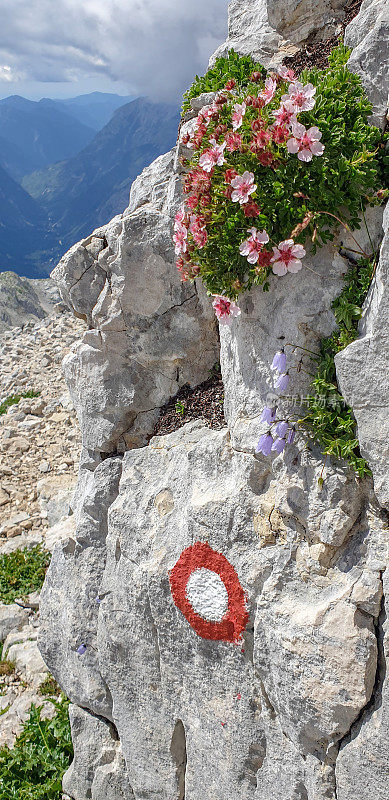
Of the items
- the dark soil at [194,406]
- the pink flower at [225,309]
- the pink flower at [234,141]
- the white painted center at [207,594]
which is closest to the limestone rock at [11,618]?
the dark soil at [194,406]

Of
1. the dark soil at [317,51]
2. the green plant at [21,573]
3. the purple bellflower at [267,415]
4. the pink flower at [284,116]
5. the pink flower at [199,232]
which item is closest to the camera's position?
the pink flower at [284,116]

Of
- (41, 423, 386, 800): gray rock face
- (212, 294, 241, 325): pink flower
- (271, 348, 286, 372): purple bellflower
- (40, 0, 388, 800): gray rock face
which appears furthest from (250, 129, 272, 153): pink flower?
(41, 423, 386, 800): gray rock face

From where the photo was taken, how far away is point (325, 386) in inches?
180

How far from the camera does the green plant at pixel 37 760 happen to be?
297 inches

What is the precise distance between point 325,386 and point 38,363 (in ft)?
52.9

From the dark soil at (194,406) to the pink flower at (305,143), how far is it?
318 centimetres

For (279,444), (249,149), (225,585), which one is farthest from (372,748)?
(249,149)

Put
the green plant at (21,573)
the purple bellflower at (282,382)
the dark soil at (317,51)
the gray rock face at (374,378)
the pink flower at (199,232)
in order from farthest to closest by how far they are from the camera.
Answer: the green plant at (21,573) < the dark soil at (317,51) < the pink flower at (199,232) < the purple bellflower at (282,382) < the gray rock face at (374,378)

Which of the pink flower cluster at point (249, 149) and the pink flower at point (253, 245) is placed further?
the pink flower at point (253, 245)

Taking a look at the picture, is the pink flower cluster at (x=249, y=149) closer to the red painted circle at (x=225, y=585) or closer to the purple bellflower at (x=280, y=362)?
the purple bellflower at (x=280, y=362)

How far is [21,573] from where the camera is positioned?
11.2 m

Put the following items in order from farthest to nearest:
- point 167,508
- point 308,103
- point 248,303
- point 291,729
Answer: point 167,508, point 248,303, point 291,729, point 308,103

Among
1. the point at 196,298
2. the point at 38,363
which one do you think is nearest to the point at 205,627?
the point at 196,298

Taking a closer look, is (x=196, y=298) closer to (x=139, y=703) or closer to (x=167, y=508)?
(x=167, y=508)
